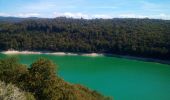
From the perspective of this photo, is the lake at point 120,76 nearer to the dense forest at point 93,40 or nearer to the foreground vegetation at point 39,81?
the dense forest at point 93,40

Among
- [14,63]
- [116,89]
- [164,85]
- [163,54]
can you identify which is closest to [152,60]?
[163,54]

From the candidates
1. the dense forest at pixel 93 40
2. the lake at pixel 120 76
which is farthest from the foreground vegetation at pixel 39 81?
the dense forest at pixel 93 40

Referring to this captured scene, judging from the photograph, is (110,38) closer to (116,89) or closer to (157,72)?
(157,72)

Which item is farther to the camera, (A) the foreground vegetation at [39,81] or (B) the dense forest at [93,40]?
(B) the dense forest at [93,40]

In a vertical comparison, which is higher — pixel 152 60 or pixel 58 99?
pixel 58 99

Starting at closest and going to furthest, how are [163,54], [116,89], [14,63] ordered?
[14,63], [116,89], [163,54]

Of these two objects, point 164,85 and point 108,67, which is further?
point 108,67

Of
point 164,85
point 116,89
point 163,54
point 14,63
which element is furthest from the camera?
point 163,54

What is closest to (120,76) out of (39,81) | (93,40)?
(39,81)

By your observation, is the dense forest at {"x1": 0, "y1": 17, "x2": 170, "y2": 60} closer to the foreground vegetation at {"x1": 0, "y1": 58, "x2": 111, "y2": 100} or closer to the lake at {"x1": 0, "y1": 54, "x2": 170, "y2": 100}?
the lake at {"x1": 0, "y1": 54, "x2": 170, "y2": 100}
